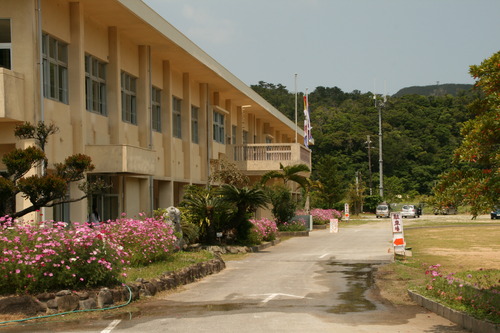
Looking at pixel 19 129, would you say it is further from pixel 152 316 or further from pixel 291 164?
pixel 291 164

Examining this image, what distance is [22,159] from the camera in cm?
1366

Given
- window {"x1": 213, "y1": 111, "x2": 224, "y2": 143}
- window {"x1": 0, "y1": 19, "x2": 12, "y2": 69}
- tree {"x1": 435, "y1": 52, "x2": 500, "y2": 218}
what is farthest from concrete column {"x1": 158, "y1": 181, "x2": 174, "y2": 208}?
tree {"x1": 435, "y1": 52, "x2": 500, "y2": 218}

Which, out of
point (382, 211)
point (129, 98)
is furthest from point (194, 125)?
point (382, 211)

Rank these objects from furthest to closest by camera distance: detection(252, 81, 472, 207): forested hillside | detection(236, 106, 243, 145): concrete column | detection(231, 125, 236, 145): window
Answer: detection(252, 81, 472, 207): forested hillside → detection(236, 106, 243, 145): concrete column → detection(231, 125, 236, 145): window

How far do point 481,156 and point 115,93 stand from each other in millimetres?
17228

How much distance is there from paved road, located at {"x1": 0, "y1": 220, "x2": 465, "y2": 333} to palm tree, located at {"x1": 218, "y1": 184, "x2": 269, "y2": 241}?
650cm

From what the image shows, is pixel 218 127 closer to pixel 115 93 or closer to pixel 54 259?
pixel 115 93

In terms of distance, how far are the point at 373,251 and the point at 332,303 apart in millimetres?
13771

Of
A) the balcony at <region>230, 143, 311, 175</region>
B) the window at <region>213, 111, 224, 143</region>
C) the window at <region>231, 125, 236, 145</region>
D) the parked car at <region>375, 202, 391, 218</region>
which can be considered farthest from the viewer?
the parked car at <region>375, 202, 391, 218</region>

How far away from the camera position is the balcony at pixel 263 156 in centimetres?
4141

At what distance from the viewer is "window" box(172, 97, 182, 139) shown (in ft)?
110

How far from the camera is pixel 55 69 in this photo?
69.6ft

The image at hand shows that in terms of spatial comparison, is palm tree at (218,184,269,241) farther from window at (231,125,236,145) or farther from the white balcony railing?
window at (231,125,236,145)

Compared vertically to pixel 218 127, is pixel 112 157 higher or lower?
lower
